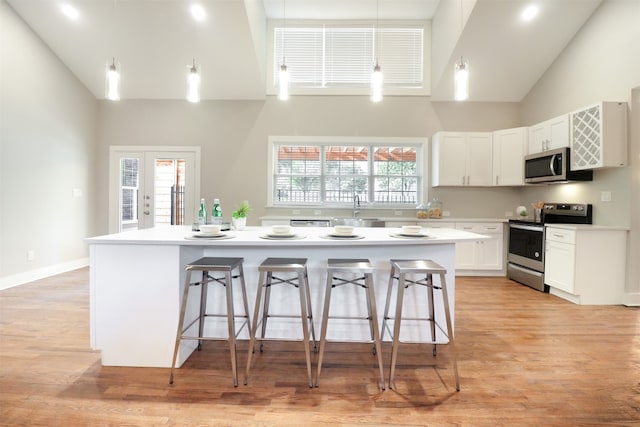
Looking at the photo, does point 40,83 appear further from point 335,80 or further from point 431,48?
point 431,48

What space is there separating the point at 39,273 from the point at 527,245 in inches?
266

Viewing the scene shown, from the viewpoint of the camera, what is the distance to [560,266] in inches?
151

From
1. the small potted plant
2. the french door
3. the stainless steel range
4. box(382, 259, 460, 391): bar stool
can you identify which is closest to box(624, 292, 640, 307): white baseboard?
the stainless steel range

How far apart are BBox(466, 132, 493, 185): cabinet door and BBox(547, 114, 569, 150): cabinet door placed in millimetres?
829

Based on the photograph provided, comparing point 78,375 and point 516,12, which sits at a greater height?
point 516,12

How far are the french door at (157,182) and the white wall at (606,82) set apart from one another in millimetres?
5672

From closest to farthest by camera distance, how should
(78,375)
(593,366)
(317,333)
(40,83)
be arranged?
(78,375), (593,366), (317,333), (40,83)

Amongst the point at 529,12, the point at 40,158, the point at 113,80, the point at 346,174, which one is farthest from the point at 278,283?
the point at 529,12

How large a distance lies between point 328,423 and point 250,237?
1.22 meters

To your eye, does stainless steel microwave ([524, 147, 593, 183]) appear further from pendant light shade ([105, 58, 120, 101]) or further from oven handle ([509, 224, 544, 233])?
pendant light shade ([105, 58, 120, 101])

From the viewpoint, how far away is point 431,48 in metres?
5.32

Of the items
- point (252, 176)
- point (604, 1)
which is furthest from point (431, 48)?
point (252, 176)

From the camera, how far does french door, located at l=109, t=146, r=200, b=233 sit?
214 inches

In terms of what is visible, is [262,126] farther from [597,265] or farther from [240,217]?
[597,265]
